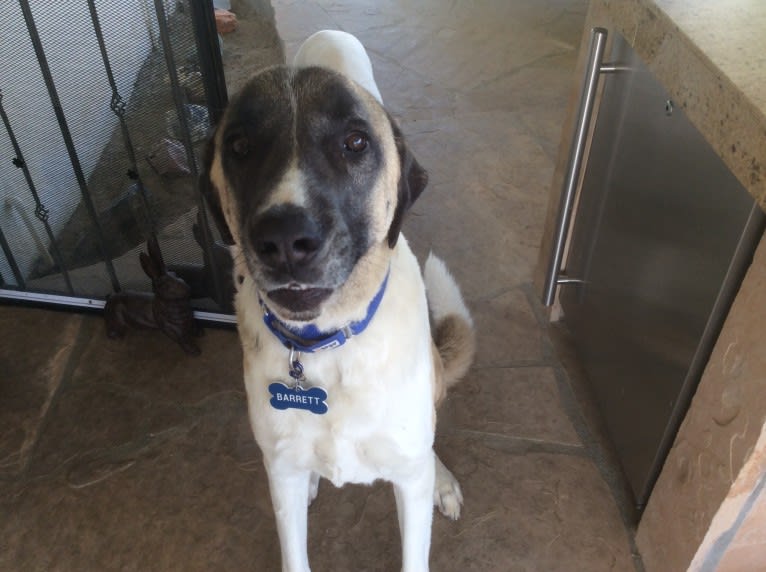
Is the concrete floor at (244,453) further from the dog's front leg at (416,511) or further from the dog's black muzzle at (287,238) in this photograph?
the dog's black muzzle at (287,238)

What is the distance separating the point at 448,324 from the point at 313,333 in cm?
69

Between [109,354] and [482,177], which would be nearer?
[109,354]

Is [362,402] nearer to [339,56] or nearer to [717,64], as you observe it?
[717,64]

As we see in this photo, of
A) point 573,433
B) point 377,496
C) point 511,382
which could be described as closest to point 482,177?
point 511,382

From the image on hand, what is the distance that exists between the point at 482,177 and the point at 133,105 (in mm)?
1416

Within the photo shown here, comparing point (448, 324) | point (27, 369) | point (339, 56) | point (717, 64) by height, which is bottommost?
point (27, 369)

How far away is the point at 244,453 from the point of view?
1.92m

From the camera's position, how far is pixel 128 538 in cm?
174

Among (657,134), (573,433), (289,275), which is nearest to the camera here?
(289,275)

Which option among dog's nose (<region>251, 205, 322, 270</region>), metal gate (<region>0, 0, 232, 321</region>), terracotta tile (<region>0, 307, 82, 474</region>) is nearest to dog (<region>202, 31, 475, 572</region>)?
dog's nose (<region>251, 205, 322, 270</region>)

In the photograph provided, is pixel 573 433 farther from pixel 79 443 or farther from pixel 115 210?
pixel 115 210

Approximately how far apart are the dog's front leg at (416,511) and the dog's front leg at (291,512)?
0.20m

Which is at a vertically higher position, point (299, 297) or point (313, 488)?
point (299, 297)

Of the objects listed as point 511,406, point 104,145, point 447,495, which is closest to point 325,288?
point 447,495
